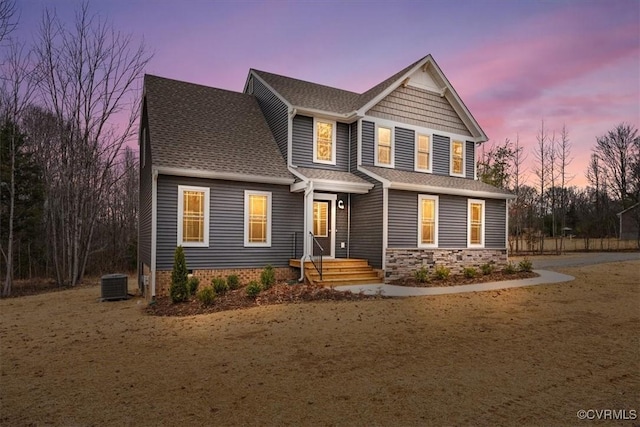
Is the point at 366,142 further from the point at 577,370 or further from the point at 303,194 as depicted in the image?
the point at 577,370

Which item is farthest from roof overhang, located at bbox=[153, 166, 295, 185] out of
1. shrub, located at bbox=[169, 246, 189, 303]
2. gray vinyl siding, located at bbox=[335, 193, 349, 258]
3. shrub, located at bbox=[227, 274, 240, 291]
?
shrub, located at bbox=[227, 274, 240, 291]

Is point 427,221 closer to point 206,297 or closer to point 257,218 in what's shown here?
point 257,218

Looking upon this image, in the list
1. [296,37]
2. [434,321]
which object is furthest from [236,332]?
[296,37]

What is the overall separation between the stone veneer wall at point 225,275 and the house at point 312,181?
0.04m

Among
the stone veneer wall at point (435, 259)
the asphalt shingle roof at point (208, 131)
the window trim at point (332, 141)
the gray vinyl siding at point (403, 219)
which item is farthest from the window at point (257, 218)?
the gray vinyl siding at point (403, 219)

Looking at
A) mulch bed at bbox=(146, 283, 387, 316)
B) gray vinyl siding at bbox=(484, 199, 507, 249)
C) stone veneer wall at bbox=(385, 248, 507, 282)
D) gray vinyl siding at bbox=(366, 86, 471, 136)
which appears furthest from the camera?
gray vinyl siding at bbox=(484, 199, 507, 249)

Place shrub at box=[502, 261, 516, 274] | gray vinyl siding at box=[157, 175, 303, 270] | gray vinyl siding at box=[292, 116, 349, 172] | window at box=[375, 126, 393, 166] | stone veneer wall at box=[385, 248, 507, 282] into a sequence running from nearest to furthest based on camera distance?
gray vinyl siding at box=[157, 175, 303, 270], stone veneer wall at box=[385, 248, 507, 282], gray vinyl siding at box=[292, 116, 349, 172], shrub at box=[502, 261, 516, 274], window at box=[375, 126, 393, 166]

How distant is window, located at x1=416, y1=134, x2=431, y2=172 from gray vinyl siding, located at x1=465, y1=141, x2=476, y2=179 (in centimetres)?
228

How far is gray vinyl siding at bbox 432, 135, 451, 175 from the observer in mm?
16375

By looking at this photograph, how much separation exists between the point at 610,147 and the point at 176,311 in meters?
46.0

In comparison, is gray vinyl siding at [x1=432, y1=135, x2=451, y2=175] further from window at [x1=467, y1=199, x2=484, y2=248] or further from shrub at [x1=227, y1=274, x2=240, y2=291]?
shrub at [x1=227, y1=274, x2=240, y2=291]

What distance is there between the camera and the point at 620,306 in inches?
371

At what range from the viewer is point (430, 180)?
15.0 meters

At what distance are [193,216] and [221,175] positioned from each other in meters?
1.52
